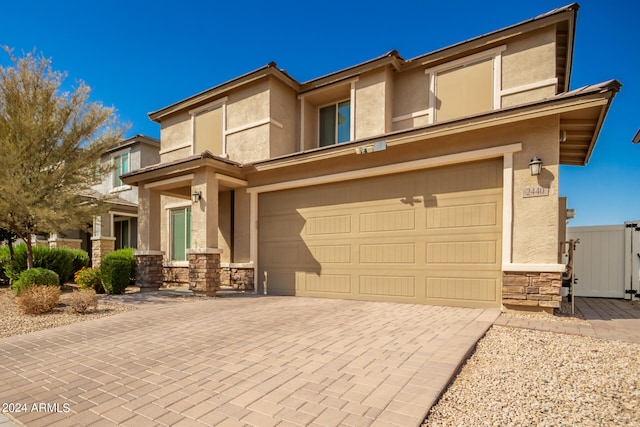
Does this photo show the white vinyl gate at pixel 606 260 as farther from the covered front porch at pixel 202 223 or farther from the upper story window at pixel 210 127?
the upper story window at pixel 210 127

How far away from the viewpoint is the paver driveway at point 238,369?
2492 mm

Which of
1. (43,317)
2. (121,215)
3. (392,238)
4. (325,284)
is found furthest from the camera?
(121,215)

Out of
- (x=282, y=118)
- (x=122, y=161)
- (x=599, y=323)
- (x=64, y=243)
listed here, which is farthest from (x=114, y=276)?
(x=599, y=323)

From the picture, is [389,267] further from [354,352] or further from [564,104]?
[564,104]

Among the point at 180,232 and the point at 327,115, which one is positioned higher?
the point at 327,115

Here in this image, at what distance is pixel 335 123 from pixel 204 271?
6231 mm

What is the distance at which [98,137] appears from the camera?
9516mm

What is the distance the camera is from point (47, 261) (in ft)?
35.1

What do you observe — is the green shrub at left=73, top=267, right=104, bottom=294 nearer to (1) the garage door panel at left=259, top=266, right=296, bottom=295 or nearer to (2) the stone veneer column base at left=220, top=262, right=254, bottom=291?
(2) the stone veneer column base at left=220, top=262, right=254, bottom=291

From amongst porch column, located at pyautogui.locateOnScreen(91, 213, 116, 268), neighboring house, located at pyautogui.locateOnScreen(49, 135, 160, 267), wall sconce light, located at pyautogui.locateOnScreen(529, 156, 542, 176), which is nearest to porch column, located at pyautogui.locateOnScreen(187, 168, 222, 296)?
wall sconce light, located at pyautogui.locateOnScreen(529, 156, 542, 176)

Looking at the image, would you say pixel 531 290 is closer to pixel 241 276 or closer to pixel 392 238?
pixel 392 238

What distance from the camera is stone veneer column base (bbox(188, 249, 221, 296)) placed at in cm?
827

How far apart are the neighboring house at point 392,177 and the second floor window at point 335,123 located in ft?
0.15

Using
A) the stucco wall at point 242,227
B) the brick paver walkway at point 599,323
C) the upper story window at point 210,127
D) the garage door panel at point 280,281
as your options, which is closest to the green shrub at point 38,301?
the stucco wall at point 242,227
